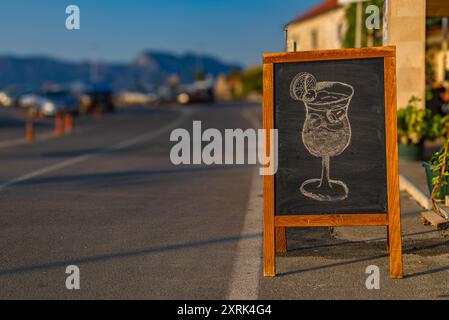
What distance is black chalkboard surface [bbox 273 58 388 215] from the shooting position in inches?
248

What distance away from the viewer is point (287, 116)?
21.0ft

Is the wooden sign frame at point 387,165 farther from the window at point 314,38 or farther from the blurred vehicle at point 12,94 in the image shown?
the blurred vehicle at point 12,94

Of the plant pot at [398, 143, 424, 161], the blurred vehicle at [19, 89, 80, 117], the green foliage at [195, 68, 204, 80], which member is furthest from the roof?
the green foliage at [195, 68, 204, 80]

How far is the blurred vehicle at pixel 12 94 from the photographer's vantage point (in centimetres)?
6450

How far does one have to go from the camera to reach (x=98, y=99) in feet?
161

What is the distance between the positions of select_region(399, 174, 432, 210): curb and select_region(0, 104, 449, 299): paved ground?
0.12 m

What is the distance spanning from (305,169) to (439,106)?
10.2 meters

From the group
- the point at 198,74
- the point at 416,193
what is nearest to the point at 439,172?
the point at 416,193

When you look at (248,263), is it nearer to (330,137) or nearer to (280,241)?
(280,241)

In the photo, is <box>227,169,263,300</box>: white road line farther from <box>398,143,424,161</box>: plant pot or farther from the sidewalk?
<box>398,143,424,161</box>: plant pot

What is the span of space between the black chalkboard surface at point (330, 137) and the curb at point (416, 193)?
3.10m

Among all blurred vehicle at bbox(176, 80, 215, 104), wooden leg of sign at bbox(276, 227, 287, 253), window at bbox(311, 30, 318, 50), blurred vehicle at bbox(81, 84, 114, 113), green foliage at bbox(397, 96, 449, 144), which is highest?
window at bbox(311, 30, 318, 50)

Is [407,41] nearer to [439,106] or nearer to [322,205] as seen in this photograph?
[439,106]

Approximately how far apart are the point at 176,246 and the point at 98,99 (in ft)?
140
